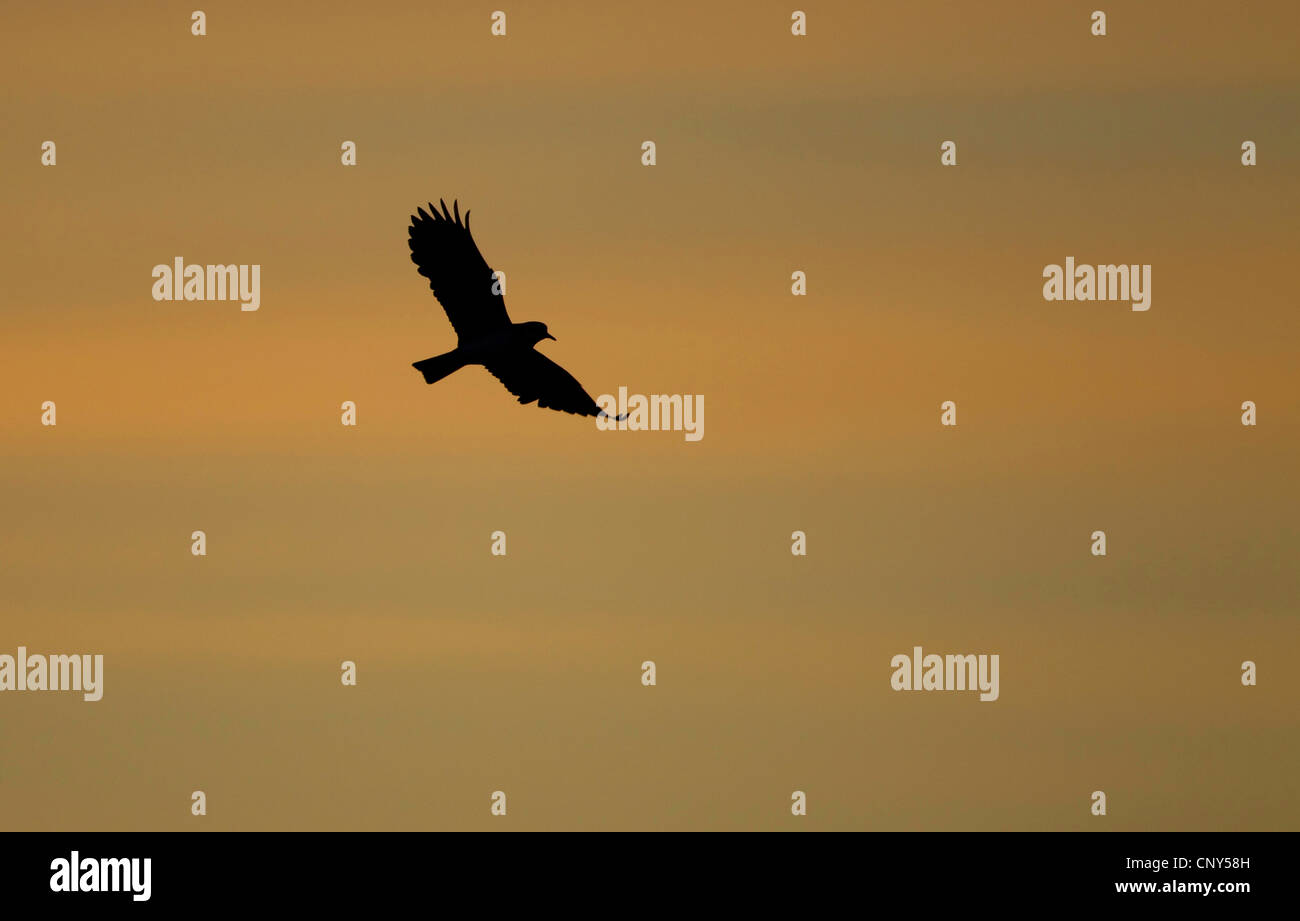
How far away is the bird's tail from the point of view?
2570 centimetres

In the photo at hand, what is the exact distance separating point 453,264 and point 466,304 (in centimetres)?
54

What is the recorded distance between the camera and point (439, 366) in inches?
1023

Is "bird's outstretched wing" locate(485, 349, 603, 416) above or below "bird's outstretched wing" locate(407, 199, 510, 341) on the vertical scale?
below

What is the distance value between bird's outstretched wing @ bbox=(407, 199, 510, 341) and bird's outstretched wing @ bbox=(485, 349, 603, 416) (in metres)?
1.06

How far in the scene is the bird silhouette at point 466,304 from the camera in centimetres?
2586

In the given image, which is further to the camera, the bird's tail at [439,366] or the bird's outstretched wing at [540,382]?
the bird's outstretched wing at [540,382]

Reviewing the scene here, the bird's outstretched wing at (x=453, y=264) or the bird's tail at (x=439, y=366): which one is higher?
the bird's outstretched wing at (x=453, y=264)

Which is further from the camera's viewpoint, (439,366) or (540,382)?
(540,382)

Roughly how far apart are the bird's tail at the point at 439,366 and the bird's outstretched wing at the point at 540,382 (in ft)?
2.35

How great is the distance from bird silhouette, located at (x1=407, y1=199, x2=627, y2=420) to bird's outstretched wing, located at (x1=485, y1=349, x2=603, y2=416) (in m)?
0.02

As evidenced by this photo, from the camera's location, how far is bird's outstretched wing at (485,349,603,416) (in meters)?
27.0

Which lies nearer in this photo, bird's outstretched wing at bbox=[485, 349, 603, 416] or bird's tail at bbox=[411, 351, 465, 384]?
bird's tail at bbox=[411, 351, 465, 384]
